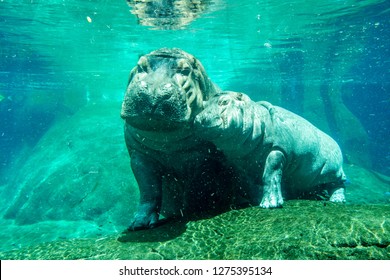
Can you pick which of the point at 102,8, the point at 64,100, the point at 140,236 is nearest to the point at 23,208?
the point at 102,8

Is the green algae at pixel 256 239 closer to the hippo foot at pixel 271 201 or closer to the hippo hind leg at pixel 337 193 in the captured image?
the hippo foot at pixel 271 201

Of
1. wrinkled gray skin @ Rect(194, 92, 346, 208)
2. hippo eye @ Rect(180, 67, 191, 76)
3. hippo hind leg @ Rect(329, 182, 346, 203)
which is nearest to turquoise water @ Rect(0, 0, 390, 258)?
hippo hind leg @ Rect(329, 182, 346, 203)

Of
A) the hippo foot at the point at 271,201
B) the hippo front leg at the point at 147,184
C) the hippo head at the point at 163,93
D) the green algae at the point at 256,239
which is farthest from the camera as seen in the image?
the hippo front leg at the point at 147,184

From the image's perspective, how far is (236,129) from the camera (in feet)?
15.0

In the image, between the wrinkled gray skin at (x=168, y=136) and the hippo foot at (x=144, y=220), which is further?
the hippo foot at (x=144, y=220)

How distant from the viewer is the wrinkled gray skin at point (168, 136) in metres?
3.89

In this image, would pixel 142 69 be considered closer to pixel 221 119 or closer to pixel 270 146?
pixel 221 119

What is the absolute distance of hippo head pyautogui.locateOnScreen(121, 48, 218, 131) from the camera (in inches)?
151

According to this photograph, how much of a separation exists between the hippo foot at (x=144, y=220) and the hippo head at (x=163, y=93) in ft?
5.07

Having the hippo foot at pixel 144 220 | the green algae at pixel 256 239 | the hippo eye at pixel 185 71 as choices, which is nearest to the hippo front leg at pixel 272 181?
the green algae at pixel 256 239

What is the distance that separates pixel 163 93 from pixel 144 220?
219 centimetres

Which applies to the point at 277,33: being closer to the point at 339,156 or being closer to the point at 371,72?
the point at 339,156

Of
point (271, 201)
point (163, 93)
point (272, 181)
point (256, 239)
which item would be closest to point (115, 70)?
point (272, 181)

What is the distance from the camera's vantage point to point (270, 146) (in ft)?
17.1
